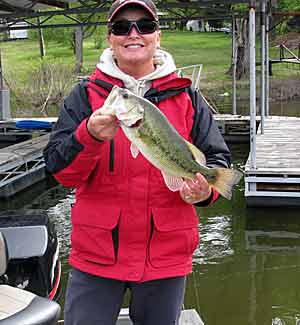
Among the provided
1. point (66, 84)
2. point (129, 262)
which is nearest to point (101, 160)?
point (129, 262)

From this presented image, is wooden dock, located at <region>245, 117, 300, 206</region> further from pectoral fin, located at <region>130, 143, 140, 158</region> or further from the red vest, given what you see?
pectoral fin, located at <region>130, 143, 140, 158</region>

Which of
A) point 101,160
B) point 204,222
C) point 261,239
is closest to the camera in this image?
point 101,160

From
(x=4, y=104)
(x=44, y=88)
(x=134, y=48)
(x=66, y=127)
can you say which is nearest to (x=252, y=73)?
(x=134, y=48)

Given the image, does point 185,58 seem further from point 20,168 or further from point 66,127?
Answer: point 66,127

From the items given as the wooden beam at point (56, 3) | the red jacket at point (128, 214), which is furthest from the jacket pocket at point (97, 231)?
the wooden beam at point (56, 3)

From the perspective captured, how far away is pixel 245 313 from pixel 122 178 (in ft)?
12.6

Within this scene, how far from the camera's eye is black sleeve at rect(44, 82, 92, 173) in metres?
2.34

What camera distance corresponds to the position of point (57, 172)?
2.38 metres

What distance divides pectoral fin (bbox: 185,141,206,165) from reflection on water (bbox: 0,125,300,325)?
3506 mm

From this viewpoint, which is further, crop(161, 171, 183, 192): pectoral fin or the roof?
the roof

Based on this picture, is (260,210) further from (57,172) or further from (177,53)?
(177,53)

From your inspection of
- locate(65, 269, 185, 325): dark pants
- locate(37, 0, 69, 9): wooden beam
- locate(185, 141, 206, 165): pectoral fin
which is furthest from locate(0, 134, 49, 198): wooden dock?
locate(185, 141, 206, 165): pectoral fin

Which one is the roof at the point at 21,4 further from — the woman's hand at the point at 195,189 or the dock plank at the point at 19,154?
the woman's hand at the point at 195,189

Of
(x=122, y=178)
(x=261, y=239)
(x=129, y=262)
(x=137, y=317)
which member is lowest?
(x=261, y=239)
